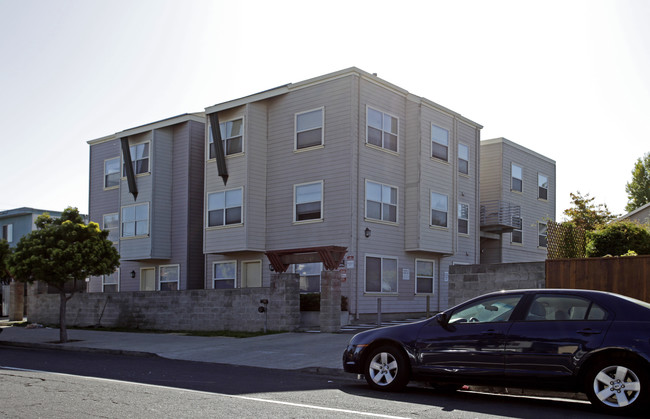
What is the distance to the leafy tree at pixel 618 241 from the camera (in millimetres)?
16266

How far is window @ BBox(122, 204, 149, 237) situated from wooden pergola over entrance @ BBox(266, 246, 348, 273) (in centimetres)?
1083

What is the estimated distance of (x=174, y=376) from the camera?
11641mm

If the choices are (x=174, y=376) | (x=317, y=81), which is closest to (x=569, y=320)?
(x=174, y=376)

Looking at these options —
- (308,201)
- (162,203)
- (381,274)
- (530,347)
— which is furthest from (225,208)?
(530,347)

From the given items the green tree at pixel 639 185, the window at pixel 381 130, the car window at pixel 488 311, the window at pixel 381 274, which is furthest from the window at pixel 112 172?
the green tree at pixel 639 185

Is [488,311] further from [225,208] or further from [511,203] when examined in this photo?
[511,203]

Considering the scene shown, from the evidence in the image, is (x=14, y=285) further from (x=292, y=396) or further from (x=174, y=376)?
(x=292, y=396)

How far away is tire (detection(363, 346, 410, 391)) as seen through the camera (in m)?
9.32

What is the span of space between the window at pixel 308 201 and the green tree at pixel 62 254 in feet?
22.9

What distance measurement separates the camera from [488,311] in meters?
8.98

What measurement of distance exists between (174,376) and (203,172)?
1902cm

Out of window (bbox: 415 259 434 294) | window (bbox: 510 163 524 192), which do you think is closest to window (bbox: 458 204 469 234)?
window (bbox: 415 259 434 294)

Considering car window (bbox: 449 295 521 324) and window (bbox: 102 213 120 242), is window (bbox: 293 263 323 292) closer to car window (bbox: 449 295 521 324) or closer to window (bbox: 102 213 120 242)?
window (bbox: 102 213 120 242)

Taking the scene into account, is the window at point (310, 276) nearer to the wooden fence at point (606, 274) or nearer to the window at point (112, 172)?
the wooden fence at point (606, 274)
